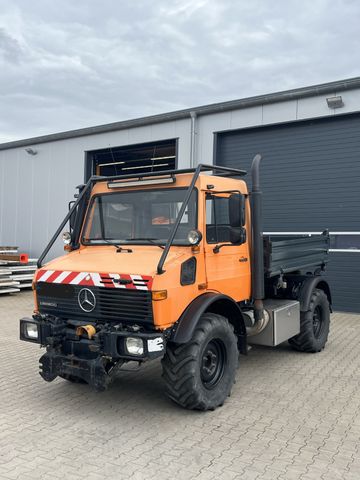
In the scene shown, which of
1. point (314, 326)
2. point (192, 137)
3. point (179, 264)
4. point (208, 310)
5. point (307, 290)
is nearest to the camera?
point (179, 264)

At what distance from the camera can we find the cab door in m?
4.98

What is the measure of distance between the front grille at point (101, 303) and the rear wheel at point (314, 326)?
3.39 meters

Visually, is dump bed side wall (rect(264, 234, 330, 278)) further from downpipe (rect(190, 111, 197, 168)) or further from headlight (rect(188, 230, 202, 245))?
downpipe (rect(190, 111, 197, 168))

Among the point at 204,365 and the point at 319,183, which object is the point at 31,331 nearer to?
the point at 204,365

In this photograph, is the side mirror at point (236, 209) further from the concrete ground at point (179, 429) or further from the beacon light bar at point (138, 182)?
the concrete ground at point (179, 429)

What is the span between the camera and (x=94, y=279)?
4.58m

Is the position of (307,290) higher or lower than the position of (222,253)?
lower

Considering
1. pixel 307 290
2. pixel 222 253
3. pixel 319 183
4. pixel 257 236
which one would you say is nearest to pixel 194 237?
pixel 222 253

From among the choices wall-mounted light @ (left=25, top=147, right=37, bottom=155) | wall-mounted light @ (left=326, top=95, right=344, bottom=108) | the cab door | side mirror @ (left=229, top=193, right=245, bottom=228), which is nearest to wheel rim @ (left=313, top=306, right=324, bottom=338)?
the cab door

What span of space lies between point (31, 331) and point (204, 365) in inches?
70.5

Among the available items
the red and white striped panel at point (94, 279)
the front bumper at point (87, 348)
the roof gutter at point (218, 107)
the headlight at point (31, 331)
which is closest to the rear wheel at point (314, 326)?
the front bumper at point (87, 348)

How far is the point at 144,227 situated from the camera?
16.9ft

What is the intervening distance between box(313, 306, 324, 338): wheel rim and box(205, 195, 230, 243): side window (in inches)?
117

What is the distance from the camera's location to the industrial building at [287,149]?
10672 millimetres
